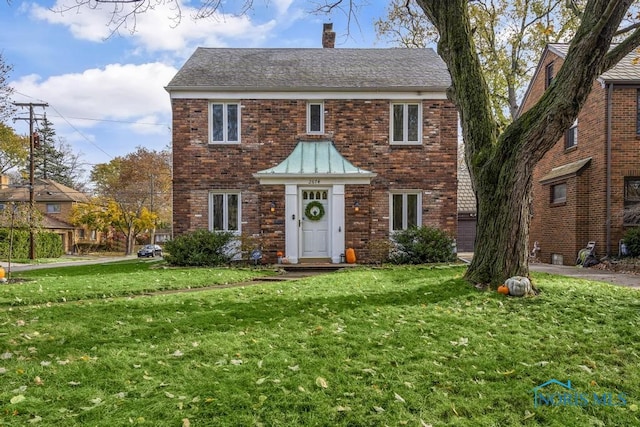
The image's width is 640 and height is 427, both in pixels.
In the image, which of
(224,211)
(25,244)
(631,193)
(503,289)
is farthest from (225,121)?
(25,244)

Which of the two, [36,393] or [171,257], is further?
[171,257]

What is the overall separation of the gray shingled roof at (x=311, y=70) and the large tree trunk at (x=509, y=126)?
20.4 ft

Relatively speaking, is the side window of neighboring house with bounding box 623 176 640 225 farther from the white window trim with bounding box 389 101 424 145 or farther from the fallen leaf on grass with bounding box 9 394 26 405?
the fallen leaf on grass with bounding box 9 394 26 405

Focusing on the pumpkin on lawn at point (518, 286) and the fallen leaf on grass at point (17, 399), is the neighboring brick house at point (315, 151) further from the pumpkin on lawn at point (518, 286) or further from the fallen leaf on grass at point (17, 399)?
the fallen leaf on grass at point (17, 399)

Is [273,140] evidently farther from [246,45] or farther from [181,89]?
[246,45]

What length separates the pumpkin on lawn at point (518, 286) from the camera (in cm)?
708

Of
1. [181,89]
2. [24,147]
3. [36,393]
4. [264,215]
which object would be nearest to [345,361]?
[36,393]

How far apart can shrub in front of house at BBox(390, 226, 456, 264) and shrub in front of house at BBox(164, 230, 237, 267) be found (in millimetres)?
5599

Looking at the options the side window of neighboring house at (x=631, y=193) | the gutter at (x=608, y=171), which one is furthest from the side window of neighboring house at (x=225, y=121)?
the side window of neighboring house at (x=631, y=193)

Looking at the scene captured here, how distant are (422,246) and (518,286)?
6187 mm

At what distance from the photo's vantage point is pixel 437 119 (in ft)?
47.8

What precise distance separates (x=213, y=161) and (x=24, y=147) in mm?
29103

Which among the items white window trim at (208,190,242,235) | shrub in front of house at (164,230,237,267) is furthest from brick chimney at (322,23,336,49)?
shrub in front of house at (164,230,237,267)

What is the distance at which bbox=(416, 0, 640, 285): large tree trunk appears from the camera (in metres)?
6.74
